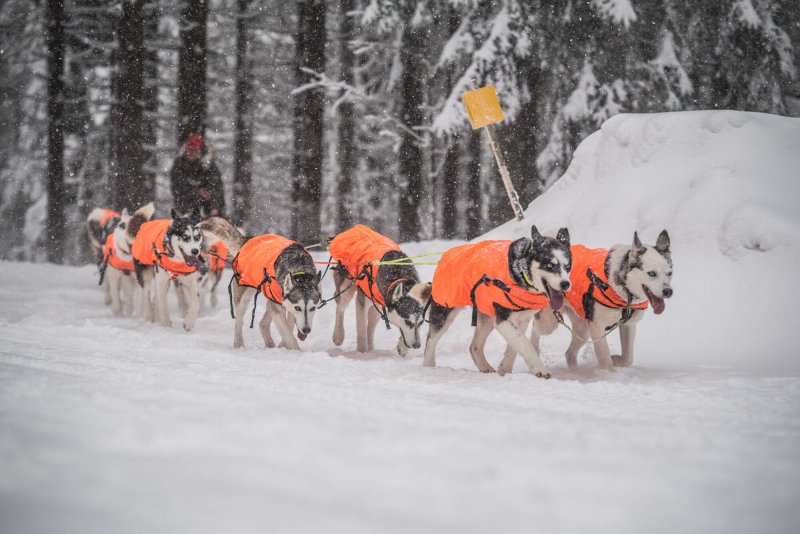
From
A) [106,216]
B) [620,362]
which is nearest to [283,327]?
[620,362]

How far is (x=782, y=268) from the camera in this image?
6547mm

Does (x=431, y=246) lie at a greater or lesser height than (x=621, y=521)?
greater

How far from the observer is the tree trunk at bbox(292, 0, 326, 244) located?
13.3m

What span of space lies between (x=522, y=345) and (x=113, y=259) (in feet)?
25.0

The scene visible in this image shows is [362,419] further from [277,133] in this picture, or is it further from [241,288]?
[277,133]

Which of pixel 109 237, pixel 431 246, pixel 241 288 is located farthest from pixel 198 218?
pixel 431 246

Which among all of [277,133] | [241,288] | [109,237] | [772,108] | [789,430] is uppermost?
[277,133]

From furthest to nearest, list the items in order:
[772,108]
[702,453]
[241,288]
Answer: [772,108]
[241,288]
[702,453]

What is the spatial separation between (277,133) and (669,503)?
26917mm

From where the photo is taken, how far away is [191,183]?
447 inches

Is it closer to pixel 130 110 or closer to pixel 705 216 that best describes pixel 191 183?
pixel 130 110

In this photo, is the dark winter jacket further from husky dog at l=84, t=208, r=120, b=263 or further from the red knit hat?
husky dog at l=84, t=208, r=120, b=263

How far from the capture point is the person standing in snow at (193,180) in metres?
11.3

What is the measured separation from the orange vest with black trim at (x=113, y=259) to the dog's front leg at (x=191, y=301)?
6.87ft
